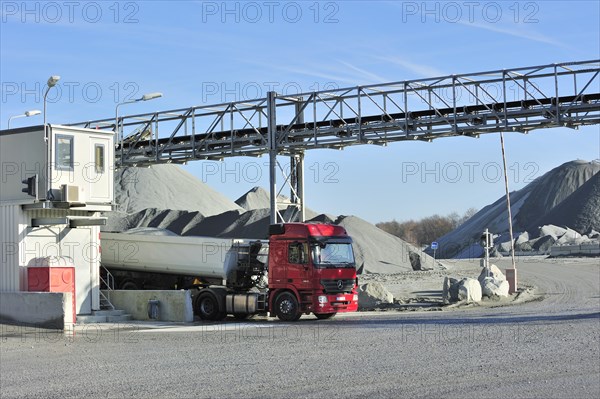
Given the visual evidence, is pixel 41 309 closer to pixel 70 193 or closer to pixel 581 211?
pixel 70 193

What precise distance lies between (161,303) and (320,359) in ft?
41.3

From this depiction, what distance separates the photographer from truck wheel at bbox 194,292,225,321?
26.9 metres

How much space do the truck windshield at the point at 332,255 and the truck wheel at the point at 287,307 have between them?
140cm

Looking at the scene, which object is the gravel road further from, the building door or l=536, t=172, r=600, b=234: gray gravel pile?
l=536, t=172, r=600, b=234: gray gravel pile

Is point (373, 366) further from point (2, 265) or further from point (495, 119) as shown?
point (495, 119)

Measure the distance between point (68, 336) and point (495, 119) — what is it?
1772 centimetres

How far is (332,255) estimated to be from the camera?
2591 centimetres

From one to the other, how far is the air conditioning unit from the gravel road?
4.11 m

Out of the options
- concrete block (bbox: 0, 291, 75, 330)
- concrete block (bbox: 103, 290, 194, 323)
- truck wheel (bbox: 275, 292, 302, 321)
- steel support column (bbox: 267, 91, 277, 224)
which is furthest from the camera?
steel support column (bbox: 267, 91, 277, 224)

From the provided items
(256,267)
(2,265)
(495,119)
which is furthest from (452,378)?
(495,119)

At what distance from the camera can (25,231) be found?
2559 cm

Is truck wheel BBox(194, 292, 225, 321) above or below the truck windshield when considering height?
below

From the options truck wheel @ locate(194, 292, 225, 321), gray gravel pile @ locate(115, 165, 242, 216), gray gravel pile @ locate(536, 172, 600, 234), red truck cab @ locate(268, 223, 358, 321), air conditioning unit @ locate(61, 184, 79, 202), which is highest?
gray gravel pile @ locate(115, 165, 242, 216)

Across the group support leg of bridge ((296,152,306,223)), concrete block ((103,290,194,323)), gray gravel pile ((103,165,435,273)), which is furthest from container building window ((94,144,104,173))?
support leg of bridge ((296,152,306,223))
